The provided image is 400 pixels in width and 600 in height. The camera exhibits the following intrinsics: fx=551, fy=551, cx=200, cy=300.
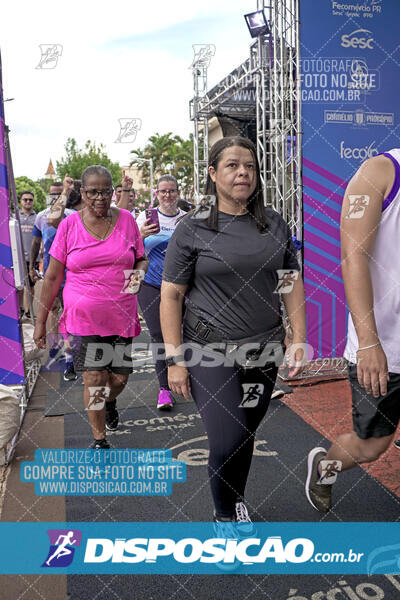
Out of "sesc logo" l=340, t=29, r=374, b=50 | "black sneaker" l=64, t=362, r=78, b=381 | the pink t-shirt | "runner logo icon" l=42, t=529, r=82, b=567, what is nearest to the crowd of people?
"runner logo icon" l=42, t=529, r=82, b=567

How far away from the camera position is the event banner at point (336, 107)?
15.5 ft

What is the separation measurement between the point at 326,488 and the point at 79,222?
6.79ft

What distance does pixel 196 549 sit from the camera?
251 cm

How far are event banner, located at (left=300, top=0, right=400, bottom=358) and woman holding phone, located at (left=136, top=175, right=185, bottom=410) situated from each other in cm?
122

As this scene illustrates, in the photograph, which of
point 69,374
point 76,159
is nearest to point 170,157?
point 76,159

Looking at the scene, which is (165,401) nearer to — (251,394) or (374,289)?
(251,394)

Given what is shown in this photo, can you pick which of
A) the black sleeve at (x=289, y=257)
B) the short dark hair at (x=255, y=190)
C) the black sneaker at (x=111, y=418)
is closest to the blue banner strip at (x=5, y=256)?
the black sneaker at (x=111, y=418)

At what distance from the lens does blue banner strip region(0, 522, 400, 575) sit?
2.39 metres

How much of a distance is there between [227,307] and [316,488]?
44.2 inches

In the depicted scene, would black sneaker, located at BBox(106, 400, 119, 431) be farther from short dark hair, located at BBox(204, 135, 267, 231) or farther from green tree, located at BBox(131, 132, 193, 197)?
green tree, located at BBox(131, 132, 193, 197)

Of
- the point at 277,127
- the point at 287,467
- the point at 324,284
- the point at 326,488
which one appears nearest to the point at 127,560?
the point at 326,488

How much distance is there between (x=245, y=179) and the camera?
2.28m

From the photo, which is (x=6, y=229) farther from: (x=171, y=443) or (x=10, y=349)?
(x=171, y=443)

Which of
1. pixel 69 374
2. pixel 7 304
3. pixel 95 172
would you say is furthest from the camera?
pixel 69 374
